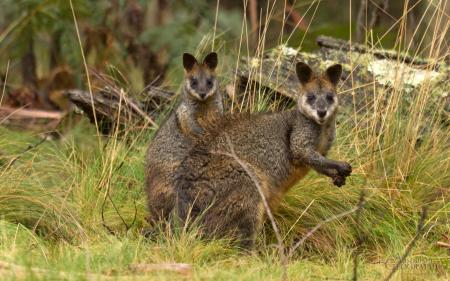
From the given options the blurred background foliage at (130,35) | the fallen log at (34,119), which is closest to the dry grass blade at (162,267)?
the blurred background foliage at (130,35)

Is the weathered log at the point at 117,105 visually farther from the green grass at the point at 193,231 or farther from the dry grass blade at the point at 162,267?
the dry grass blade at the point at 162,267

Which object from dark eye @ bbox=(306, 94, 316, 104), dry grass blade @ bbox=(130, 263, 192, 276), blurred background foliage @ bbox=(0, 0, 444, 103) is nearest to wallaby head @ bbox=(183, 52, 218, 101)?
blurred background foliage @ bbox=(0, 0, 444, 103)

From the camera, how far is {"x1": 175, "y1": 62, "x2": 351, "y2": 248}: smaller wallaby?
6371 millimetres

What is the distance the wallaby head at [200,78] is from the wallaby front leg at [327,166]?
1330 millimetres

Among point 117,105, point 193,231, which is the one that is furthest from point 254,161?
point 117,105

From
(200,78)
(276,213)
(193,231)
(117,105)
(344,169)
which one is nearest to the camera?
(193,231)

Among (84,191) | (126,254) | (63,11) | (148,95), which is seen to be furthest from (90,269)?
(63,11)

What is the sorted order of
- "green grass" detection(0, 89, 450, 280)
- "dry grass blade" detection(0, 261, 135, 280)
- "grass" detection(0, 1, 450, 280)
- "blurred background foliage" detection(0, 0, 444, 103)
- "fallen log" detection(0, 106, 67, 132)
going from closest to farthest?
"dry grass blade" detection(0, 261, 135, 280) → "green grass" detection(0, 89, 450, 280) → "grass" detection(0, 1, 450, 280) → "blurred background foliage" detection(0, 0, 444, 103) → "fallen log" detection(0, 106, 67, 132)

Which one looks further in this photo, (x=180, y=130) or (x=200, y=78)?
(x=200, y=78)

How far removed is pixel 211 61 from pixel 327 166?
1694 millimetres

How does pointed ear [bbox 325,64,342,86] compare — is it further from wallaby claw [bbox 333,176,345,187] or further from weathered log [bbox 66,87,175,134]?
weathered log [bbox 66,87,175,134]

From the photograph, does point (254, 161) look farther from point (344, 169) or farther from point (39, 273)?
point (39, 273)

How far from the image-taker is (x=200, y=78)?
7.66 meters

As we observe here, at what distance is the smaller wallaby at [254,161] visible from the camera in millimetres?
6371
